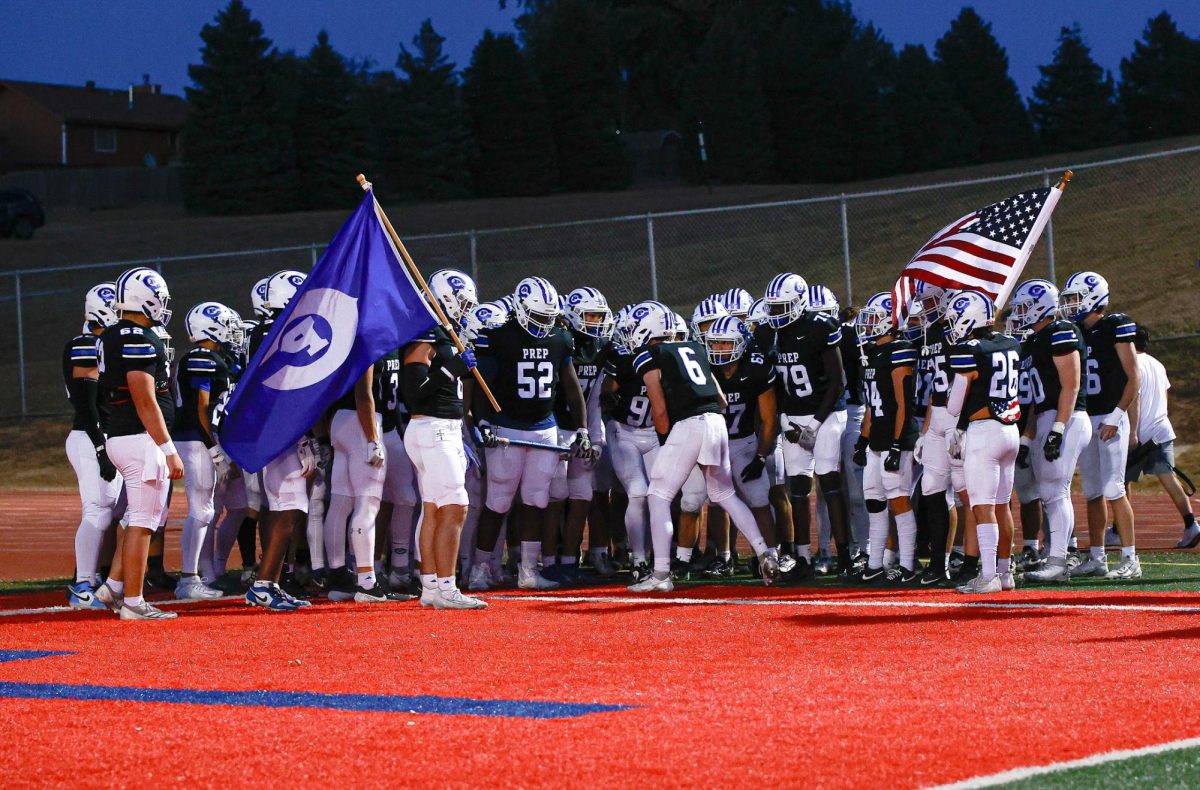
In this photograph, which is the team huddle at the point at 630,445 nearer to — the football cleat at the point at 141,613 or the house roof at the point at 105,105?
the football cleat at the point at 141,613

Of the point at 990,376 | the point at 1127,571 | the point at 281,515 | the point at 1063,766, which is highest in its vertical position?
the point at 990,376

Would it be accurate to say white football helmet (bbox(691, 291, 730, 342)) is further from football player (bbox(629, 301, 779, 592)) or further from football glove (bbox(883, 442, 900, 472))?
football glove (bbox(883, 442, 900, 472))

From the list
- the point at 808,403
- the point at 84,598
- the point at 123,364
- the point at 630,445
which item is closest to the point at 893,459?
the point at 808,403

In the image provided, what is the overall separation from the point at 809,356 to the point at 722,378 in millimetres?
750

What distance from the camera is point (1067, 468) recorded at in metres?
10.7

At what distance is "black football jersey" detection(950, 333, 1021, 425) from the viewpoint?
968 centimetres

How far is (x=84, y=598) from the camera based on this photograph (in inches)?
406

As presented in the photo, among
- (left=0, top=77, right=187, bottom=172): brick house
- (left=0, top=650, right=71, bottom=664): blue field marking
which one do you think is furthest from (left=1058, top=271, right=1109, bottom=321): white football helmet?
(left=0, top=77, right=187, bottom=172): brick house

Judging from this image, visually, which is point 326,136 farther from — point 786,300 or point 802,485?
point 802,485

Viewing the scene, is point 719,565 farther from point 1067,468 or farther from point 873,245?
point 873,245

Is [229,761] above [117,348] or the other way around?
the other way around

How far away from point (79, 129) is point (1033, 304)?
194ft

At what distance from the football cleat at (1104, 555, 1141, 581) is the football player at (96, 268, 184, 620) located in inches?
257

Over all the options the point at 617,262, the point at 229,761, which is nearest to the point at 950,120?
the point at 617,262
